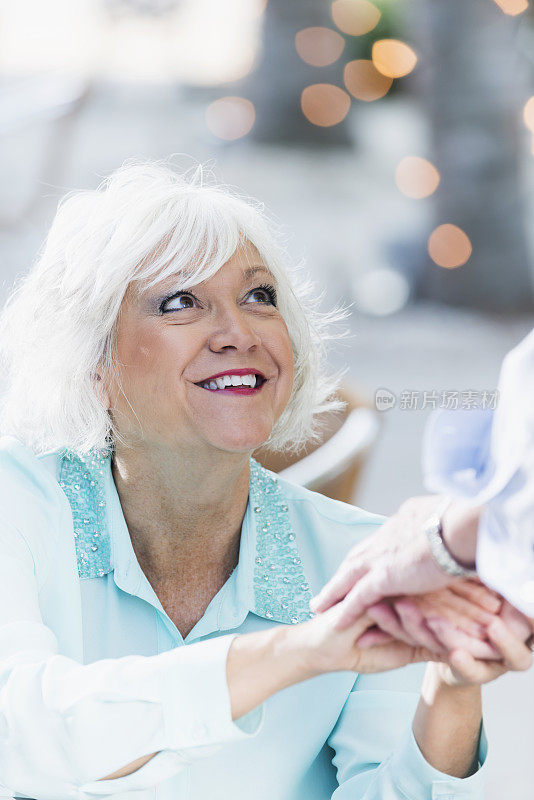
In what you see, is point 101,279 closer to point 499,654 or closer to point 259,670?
point 259,670

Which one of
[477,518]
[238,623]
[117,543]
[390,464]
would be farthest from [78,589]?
[390,464]

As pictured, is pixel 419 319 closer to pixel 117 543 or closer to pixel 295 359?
pixel 295 359

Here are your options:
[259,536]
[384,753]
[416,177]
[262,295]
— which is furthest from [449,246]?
[384,753]

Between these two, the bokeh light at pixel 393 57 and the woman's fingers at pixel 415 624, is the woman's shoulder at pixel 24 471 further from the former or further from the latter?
the bokeh light at pixel 393 57

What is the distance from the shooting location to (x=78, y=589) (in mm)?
1316

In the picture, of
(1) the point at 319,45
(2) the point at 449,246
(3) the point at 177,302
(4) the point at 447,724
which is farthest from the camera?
(2) the point at 449,246

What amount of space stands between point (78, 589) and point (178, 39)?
3385 mm

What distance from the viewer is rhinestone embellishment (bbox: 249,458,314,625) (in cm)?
138

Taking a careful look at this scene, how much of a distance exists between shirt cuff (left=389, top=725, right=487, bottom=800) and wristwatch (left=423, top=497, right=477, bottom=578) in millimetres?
327

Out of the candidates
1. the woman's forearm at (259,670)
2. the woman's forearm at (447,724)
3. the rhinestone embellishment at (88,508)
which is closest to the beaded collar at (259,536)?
the rhinestone embellishment at (88,508)

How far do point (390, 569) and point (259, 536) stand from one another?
1.72 feet

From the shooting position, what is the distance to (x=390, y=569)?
0.95 metres

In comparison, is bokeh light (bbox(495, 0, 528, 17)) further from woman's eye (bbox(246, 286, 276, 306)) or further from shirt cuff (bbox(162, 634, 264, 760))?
shirt cuff (bbox(162, 634, 264, 760))

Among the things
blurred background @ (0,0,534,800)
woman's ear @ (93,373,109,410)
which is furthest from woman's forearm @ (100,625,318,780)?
blurred background @ (0,0,534,800)
